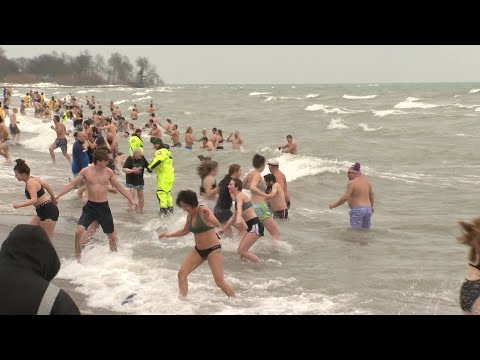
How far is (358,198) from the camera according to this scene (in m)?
9.38

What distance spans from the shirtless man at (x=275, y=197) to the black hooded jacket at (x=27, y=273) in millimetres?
5878

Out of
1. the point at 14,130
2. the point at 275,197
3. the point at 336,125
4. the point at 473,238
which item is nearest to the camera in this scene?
the point at 473,238

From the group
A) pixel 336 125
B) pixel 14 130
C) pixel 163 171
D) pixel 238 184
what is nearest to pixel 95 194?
pixel 238 184

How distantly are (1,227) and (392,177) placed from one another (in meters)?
11.4

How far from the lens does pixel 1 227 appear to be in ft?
27.9

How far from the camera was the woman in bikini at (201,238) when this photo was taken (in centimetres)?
564

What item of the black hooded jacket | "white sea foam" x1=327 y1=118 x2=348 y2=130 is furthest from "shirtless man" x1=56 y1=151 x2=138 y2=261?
"white sea foam" x1=327 y1=118 x2=348 y2=130

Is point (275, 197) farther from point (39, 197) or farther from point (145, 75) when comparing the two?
point (145, 75)

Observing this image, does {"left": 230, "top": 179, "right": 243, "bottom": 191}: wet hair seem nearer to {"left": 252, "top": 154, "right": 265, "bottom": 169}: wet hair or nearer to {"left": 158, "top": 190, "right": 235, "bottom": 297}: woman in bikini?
{"left": 252, "top": 154, "right": 265, "bottom": 169}: wet hair

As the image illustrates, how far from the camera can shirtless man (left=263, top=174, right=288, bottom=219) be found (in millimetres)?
8701

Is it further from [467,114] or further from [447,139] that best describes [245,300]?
[467,114]

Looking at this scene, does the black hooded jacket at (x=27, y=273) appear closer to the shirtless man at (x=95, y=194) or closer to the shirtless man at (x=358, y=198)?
the shirtless man at (x=95, y=194)

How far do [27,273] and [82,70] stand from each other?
445 ft
